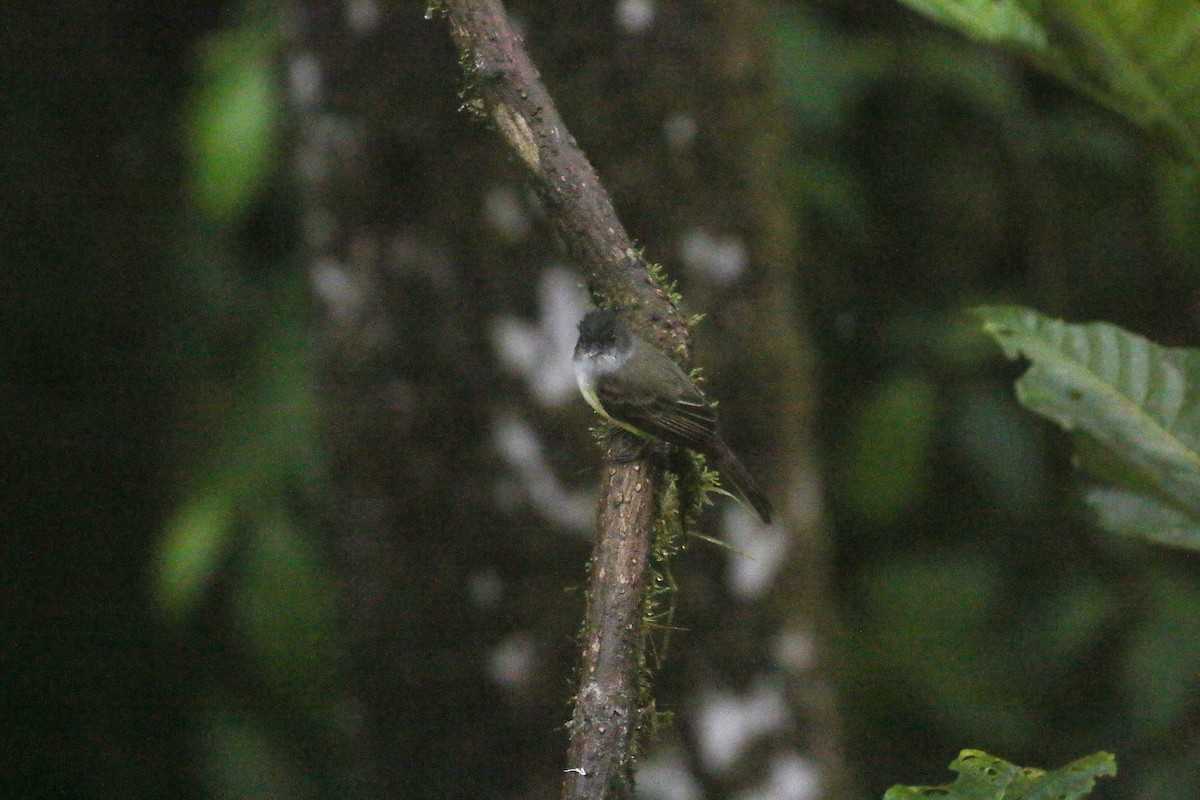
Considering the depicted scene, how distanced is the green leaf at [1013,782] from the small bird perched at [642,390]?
0.54m

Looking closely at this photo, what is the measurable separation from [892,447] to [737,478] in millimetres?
1951

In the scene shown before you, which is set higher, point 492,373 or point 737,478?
point 737,478

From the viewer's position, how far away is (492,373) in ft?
8.34

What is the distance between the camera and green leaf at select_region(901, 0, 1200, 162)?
1.64 m

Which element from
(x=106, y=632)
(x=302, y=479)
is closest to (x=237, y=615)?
(x=302, y=479)

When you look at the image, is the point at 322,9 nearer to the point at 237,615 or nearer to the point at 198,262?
the point at 198,262

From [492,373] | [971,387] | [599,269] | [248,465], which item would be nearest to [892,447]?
[971,387]

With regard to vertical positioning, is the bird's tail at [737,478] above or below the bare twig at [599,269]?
below

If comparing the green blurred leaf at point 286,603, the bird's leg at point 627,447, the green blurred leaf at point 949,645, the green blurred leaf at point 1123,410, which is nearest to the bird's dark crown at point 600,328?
the bird's leg at point 627,447

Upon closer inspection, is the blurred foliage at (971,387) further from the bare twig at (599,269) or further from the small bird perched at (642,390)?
the bare twig at (599,269)

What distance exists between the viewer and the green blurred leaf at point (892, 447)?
364cm

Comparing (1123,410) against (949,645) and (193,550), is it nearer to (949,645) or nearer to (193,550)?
(949,645)

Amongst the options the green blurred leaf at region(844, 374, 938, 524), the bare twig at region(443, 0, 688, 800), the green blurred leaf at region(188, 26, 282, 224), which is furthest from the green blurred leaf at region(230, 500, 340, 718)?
the bare twig at region(443, 0, 688, 800)

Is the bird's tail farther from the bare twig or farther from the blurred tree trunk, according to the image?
the blurred tree trunk
